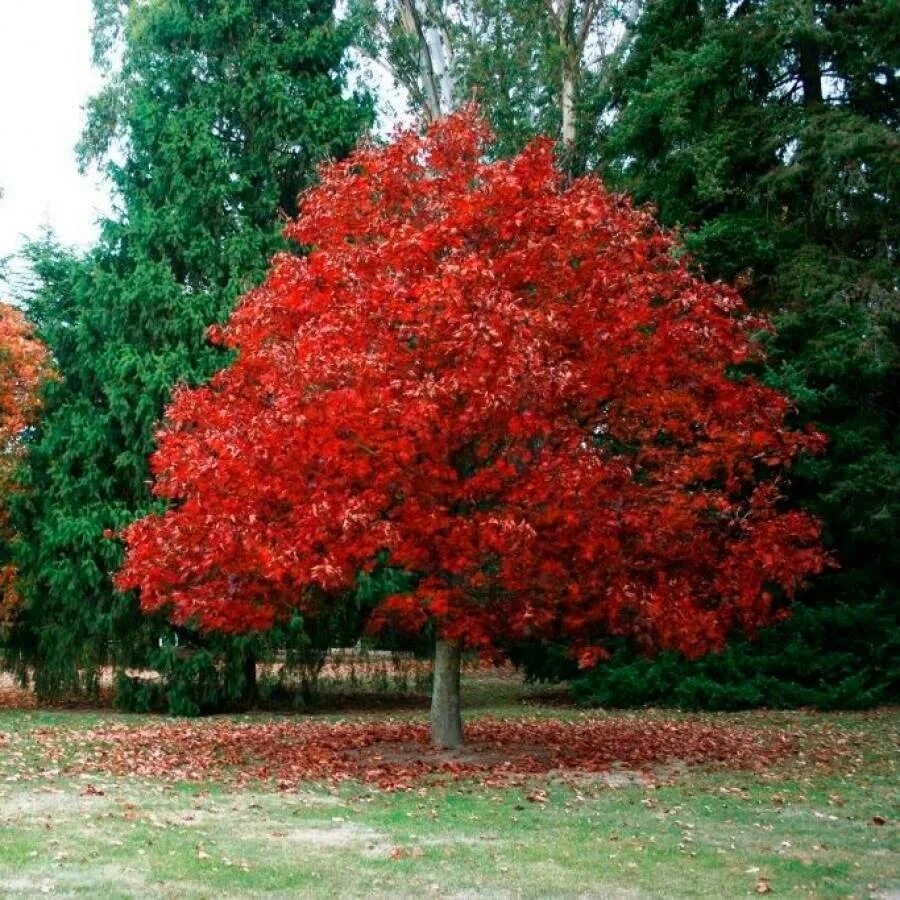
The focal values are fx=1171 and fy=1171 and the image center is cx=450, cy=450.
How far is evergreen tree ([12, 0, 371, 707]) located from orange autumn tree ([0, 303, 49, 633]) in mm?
363

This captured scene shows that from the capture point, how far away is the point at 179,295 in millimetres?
22188

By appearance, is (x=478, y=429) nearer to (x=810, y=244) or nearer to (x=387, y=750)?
(x=387, y=750)

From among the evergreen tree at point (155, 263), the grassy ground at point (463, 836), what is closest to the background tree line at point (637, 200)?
the evergreen tree at point (155, 263)

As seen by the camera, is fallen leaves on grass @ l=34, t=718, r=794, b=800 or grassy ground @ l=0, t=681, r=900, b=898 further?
fallen leaves on grass @ l=34, t=718, r=794, b=800

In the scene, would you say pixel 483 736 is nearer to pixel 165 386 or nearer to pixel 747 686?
pixel 747 686

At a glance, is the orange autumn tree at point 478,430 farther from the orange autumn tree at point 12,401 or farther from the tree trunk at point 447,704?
the orange autumn tree at point 12,401

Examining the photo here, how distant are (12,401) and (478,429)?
13.0 m

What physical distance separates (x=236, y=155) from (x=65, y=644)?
33.7 feet

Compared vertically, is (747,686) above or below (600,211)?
below

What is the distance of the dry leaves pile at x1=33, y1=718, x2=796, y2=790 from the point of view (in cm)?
1285

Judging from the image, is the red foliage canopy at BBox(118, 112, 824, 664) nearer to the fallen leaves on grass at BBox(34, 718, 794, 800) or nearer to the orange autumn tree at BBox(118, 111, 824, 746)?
the orange autumn tree at BBox(118, 111, 824, 746)

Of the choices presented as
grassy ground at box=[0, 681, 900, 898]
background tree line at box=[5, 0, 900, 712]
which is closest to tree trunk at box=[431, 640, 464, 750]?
grassy ground at box=[0, 681, 900, 898]

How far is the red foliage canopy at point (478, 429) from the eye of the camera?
38.6 ft

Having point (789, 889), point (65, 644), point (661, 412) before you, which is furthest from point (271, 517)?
point (65, 644)
